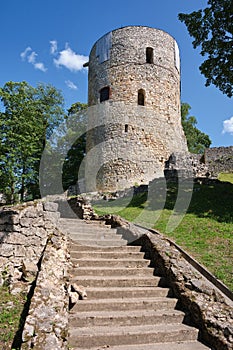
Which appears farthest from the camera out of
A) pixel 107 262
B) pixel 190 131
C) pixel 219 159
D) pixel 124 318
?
pixel 190 131

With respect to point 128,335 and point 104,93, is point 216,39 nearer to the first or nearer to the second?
point 104,93

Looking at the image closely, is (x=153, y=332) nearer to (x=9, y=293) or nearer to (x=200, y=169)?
(x=9, y=293)

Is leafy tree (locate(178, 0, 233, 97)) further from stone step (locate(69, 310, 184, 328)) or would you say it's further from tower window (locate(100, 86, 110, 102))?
stone step (locate(69, 310, 184, 328))

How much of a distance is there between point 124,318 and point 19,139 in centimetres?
1678

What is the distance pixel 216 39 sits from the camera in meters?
13.0

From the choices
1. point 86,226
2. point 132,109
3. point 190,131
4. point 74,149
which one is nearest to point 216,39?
point 132,109

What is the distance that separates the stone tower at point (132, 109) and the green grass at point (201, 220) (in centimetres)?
474

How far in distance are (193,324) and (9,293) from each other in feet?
10.3

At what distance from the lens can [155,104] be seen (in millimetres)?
19266

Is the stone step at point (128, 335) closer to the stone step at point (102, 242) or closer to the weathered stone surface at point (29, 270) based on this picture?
the weathered stone surface at point (29, 270)

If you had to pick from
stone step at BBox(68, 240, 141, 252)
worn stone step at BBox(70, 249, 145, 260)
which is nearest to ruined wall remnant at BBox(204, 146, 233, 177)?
stone step at BBox(68, 240, 141, 252)

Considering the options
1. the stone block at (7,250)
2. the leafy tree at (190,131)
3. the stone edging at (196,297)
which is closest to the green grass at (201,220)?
the stone edging at (196,297)

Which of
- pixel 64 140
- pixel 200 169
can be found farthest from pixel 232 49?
pixel 64 140

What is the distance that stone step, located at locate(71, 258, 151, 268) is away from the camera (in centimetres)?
567
